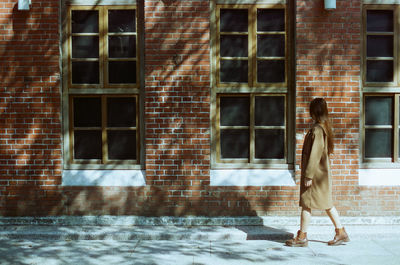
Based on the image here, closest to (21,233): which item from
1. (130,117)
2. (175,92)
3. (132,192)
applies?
(132,192)

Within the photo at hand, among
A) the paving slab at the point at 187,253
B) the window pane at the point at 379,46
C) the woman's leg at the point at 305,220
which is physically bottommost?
the paving slab at the point at 187,253

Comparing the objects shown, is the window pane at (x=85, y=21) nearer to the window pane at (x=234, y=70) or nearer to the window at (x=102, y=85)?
the window at (x=102, y=85)

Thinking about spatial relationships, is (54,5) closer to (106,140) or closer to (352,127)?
(106,140)

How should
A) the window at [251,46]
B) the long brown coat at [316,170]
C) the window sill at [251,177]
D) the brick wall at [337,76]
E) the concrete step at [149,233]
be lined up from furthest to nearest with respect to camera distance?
1. the window at [251,46]
2. the window sill at [251,177]
3. the brick wall at [337,76]
4. the concrete step at [149,233]
5. the long brown coat at [316,170]

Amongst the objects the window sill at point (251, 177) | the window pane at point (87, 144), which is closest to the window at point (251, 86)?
the window sill at point (251, 177)

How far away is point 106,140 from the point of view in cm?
749

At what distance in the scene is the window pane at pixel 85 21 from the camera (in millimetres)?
7445

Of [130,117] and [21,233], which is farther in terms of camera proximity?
[130,117]

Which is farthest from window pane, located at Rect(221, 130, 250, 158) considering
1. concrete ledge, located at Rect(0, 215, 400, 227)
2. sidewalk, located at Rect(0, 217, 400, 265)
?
sidewalk, located at Rect(0, 217, 400, 265)

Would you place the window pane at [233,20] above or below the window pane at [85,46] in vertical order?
above

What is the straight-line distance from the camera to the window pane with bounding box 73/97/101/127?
7.52 m

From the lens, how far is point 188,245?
636cm

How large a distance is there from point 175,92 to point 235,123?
1107mm

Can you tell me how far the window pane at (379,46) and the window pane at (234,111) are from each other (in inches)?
83.8
